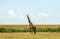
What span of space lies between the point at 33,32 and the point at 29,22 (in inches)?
46.1

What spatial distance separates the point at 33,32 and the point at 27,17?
1.77 metres

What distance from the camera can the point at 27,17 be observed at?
26.1 m

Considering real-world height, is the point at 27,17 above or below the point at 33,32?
above

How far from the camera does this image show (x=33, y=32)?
25953 mm

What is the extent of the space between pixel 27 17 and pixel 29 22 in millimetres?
609

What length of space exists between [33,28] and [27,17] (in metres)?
1.37

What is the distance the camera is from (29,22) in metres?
26.0

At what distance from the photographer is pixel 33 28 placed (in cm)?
2608

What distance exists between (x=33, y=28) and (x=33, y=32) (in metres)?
0.45

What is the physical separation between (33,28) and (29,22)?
2.61 feet
